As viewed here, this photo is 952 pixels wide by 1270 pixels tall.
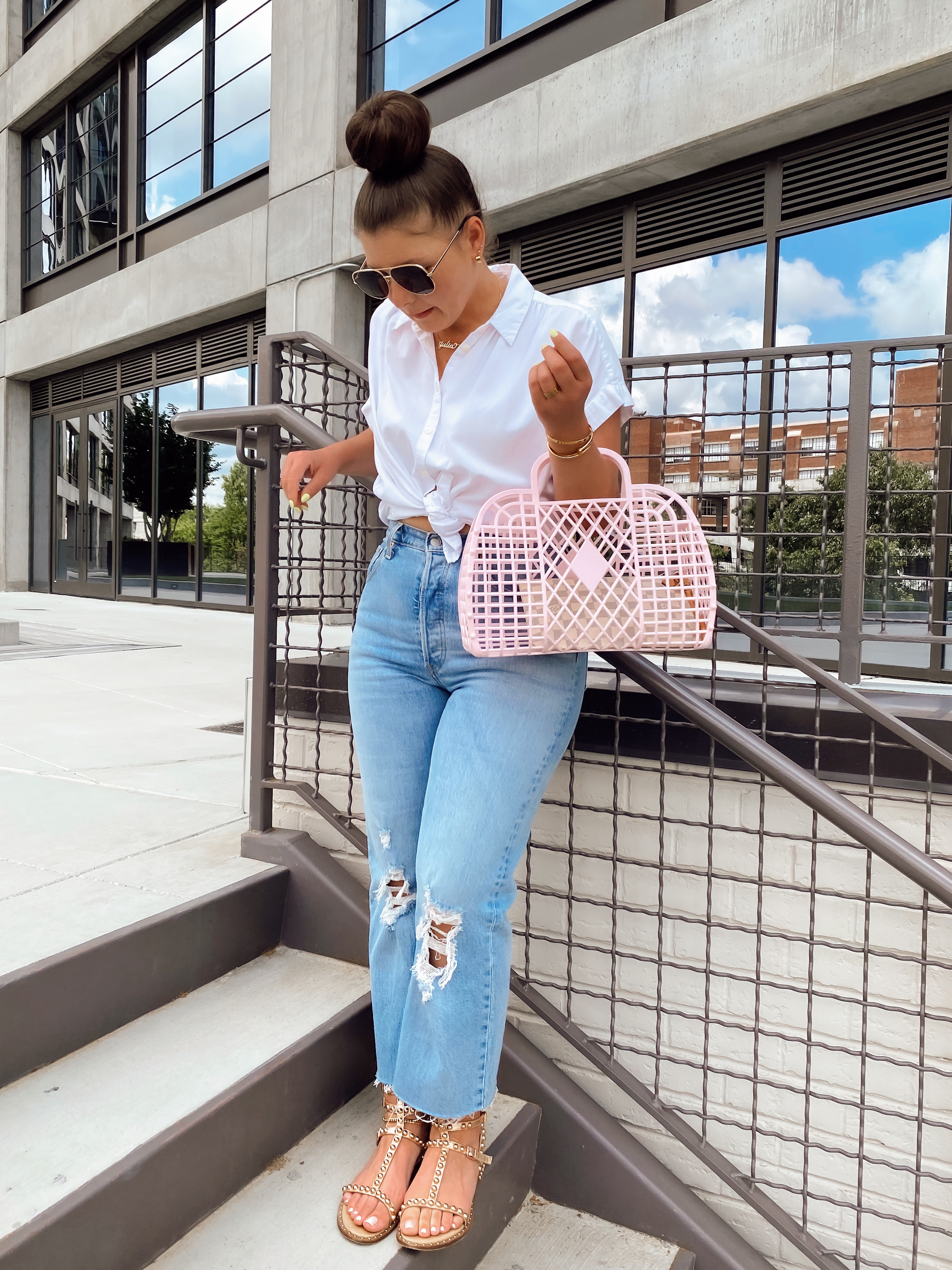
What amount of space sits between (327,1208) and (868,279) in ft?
18.4

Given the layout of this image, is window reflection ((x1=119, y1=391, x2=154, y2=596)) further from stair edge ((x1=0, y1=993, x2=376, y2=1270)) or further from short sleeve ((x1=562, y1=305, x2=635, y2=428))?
short sleeve ((x1=562, y1=305, x2=635, y2=428))

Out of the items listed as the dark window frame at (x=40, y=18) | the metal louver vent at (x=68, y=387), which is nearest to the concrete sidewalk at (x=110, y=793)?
the metal louver vent at (x=68, y=387)

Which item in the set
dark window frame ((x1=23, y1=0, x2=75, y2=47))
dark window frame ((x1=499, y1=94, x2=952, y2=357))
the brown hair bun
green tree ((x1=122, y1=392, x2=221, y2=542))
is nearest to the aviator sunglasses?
the brown hair bun

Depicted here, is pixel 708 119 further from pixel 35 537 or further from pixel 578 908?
pixel 35 537

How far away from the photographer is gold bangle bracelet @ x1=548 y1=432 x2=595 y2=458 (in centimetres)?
122

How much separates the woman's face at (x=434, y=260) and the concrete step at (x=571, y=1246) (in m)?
1.73

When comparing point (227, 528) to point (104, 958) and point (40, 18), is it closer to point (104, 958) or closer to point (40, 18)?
point (40, 18)

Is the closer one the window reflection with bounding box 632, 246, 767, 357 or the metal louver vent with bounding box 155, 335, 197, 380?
the window reflection with bounding box 632, 246, 767, 357

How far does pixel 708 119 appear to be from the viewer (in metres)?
5.64

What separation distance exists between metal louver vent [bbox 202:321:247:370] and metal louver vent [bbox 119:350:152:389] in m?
1.41

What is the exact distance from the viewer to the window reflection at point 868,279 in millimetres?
5109

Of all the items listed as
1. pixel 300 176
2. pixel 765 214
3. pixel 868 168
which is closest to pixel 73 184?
pixel 300 176

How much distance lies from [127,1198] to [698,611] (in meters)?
1.20

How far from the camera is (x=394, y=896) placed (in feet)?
4.92
